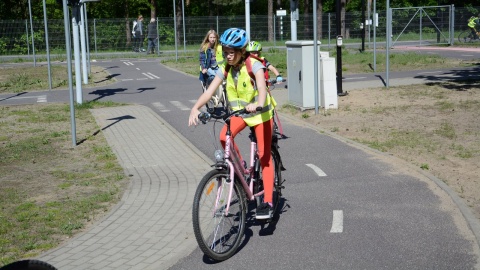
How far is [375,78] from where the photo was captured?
2206 centimetres

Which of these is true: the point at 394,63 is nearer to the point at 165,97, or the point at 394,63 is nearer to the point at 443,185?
the point at 165,97

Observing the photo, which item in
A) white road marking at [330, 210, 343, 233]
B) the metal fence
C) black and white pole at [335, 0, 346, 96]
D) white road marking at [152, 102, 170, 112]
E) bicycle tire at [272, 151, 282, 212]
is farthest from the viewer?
the metal fence

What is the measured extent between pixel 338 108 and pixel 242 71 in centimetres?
895

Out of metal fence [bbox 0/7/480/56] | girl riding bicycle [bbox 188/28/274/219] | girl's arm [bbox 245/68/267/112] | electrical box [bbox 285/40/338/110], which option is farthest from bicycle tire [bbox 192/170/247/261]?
metal fence [bbox 0/7/480/56]

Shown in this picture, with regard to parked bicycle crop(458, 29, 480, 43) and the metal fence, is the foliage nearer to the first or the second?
the metal fence

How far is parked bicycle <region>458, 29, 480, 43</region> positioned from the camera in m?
40.7

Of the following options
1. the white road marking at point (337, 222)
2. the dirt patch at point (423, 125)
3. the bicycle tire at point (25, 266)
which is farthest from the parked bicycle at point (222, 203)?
the dirt patch at point (423, 125)

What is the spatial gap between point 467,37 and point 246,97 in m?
37.5

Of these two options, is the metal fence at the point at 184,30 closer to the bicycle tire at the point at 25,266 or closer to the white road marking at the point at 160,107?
the white road marking at the point at 160,107

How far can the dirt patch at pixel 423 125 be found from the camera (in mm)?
9094

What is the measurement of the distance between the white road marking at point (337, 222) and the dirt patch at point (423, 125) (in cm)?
135

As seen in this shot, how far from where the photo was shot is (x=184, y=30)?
3838 centimetres

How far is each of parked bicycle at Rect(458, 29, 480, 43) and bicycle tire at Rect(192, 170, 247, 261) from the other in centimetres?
3763

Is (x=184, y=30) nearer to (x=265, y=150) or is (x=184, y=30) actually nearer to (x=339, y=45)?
(x=339, y=45)
